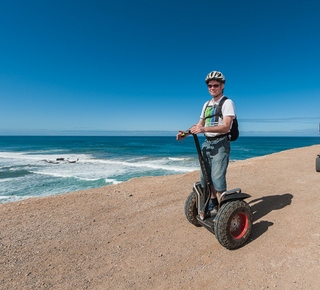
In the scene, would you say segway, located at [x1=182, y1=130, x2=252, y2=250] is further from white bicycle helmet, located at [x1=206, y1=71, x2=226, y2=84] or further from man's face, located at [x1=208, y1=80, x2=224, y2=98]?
white bicycle helmet, located at [x1=206, y1=71, x2=226, y2=84]

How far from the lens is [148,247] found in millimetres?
2898

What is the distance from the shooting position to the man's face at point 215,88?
284 centimetres

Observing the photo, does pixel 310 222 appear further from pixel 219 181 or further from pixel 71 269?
pixel 71 269

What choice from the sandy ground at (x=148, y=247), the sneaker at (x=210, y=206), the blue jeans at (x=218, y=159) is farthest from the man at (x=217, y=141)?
the sandy ground at (x=148, y=247)

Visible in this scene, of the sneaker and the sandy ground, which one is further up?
the sneaker

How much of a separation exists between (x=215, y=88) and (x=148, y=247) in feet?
8.96

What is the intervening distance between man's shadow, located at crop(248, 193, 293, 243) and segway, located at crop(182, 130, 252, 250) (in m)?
0.32

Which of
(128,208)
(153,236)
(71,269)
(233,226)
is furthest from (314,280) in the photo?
(128,208)

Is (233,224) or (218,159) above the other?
(218,159)

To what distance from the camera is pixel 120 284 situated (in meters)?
2.19

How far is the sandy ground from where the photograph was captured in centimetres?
222

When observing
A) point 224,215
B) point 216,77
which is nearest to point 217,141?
point 216,77

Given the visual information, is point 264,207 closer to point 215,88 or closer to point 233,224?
point 233,224

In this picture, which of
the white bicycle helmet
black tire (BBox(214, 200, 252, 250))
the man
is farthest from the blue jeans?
the white bicycle helmet
